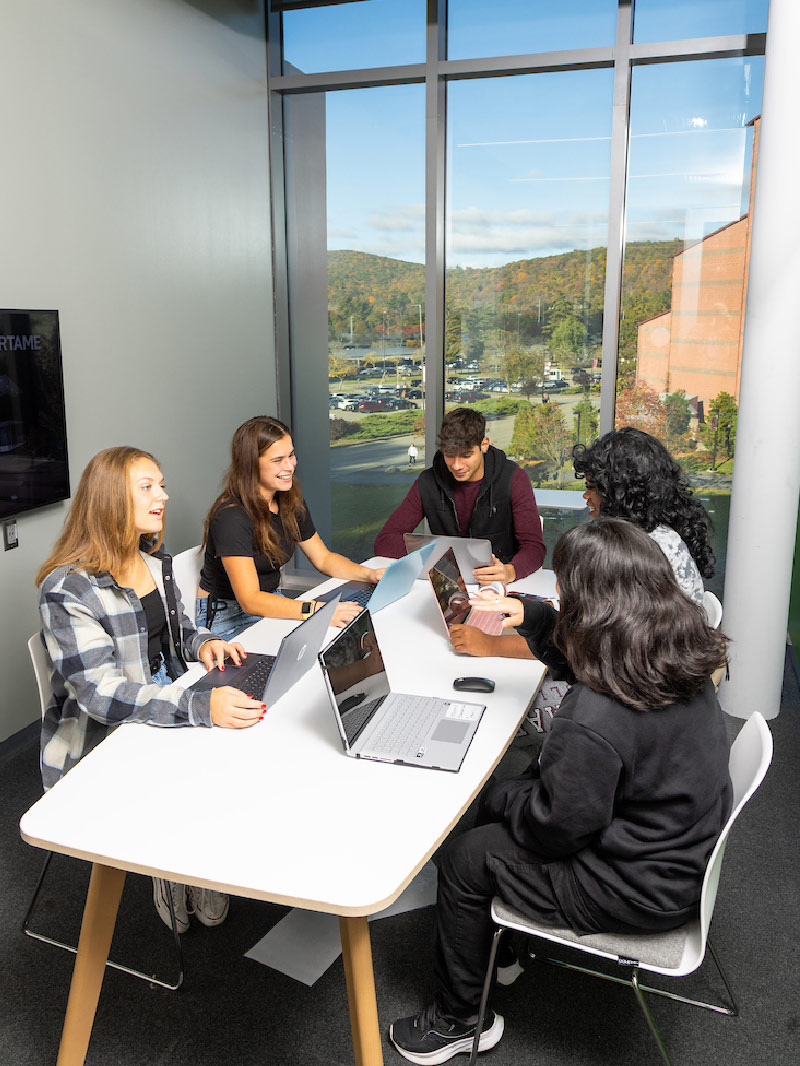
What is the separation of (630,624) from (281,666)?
888 millimetres

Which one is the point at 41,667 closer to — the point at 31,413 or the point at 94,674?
the point at 94,674

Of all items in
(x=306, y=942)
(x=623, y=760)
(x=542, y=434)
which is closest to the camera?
(x=623, y=760)

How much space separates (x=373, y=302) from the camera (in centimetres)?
524

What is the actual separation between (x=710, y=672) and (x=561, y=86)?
12.8 feet

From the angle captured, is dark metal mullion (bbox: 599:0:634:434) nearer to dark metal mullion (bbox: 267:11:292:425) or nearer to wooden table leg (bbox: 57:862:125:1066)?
dark metal mullion (bbox: 267:11:292:425)

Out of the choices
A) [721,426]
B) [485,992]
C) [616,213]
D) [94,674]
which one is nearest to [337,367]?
[616,213]

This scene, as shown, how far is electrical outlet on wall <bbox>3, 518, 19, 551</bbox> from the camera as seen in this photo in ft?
11.1

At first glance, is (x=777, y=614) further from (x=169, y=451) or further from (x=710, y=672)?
(x=169, y=451)

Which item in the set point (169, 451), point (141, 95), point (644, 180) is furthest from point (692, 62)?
point (169, 451)

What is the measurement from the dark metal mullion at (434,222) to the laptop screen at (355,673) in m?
3.06

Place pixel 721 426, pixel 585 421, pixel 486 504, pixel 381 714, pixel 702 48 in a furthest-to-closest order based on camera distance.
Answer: pixel 585 421 → pixel 721 426 → pixel 702 48 → pixel 486 504 → pixel 381 714

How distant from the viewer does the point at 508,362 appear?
502 centimetres

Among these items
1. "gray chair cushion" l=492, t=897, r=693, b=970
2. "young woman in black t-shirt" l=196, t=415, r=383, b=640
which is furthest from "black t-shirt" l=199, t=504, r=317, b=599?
"gray chair cushion" l=492, t=897, r=693, b=970

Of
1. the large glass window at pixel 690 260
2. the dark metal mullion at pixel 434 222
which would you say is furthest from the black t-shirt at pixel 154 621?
the large glass window at pixel 690 260
